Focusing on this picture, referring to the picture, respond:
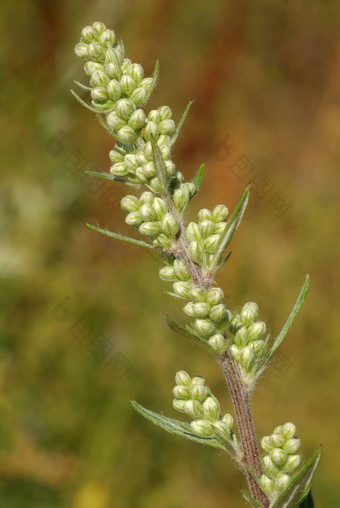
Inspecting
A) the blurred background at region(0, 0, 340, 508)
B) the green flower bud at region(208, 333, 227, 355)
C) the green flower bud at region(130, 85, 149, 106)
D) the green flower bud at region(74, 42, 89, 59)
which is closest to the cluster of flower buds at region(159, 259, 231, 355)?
the green flower bud at region(208, 333, 227, 355)

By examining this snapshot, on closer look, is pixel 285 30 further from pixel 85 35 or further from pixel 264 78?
pixel 85 35

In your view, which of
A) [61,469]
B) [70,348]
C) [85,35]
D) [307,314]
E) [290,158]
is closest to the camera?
[85,35]

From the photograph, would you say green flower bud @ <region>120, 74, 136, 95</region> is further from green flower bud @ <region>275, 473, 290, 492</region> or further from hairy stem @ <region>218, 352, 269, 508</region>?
green flower bud @ <region>275, 473, 290, 492</region>

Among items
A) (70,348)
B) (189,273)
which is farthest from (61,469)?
(189,273)

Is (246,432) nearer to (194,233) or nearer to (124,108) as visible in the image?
(194,233)

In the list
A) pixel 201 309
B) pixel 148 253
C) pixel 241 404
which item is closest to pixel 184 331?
pixel 201 309

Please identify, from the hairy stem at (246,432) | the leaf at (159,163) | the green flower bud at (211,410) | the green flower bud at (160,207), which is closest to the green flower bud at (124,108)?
the leaf at (159,163)
